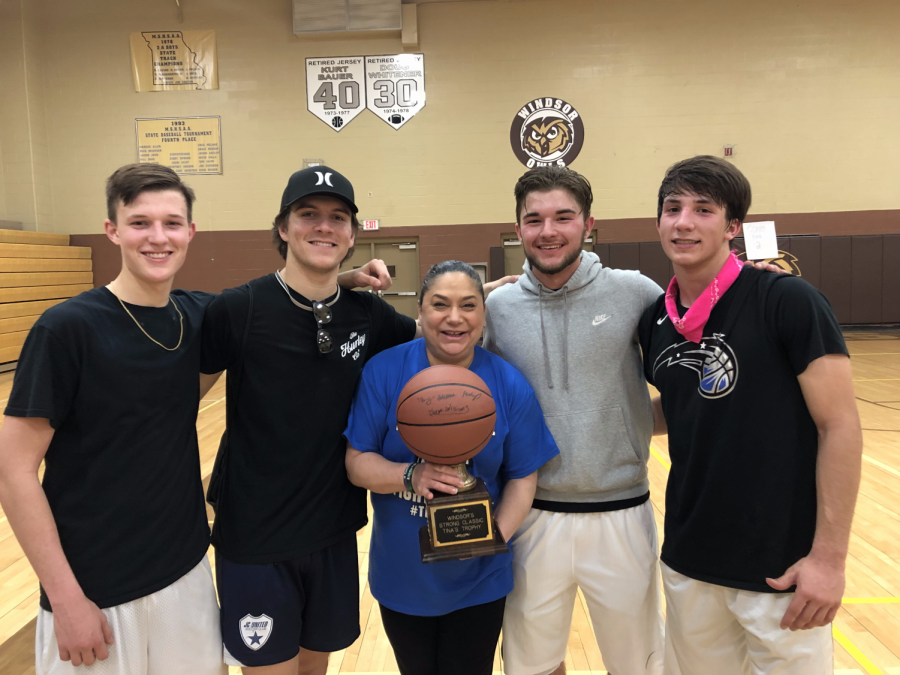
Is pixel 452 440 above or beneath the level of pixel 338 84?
beneath

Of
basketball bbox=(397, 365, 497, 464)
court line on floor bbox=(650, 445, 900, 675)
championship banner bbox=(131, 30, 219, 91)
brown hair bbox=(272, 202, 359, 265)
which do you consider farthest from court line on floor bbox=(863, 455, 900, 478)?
championship banner bbox=(131, 30, 219, 91)

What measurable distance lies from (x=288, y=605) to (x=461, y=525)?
66cm

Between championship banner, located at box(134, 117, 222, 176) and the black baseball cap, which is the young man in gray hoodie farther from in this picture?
championship banner, located at box(134, 117, 222, 176)

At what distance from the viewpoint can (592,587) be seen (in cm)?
188

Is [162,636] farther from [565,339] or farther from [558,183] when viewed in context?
[558,183]

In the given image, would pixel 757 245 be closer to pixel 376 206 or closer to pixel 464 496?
pixel 376 206

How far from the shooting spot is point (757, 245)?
29.6ft

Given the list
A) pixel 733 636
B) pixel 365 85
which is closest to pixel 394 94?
pixel 365 85

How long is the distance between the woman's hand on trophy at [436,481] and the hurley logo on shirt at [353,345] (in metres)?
0.51

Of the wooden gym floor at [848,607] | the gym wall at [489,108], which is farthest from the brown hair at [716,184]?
the gym wall at [489,108]

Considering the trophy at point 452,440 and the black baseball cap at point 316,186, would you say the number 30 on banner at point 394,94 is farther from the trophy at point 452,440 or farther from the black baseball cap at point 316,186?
the trophy at point 452,440

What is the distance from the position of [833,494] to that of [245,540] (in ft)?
5.54
